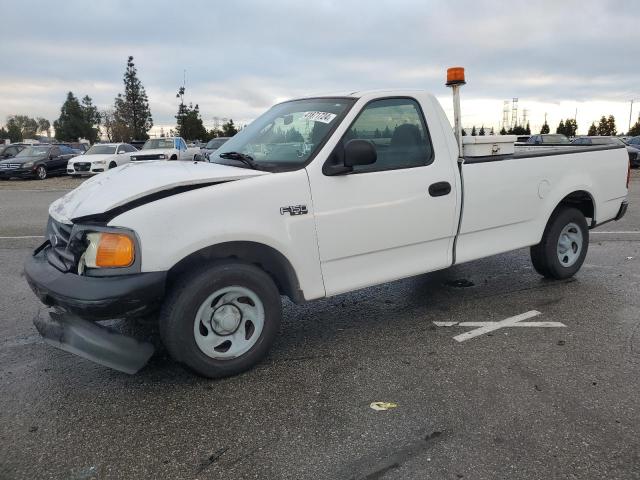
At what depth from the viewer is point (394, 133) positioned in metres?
4.19

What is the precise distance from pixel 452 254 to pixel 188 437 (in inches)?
101

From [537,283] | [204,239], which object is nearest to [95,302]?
[204,239]

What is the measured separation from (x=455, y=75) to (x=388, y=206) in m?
1.56

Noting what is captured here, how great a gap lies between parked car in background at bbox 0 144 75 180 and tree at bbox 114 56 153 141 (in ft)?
200

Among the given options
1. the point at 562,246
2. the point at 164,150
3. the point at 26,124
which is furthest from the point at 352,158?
the point at 26,124

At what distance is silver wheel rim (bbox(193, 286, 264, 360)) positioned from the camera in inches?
132

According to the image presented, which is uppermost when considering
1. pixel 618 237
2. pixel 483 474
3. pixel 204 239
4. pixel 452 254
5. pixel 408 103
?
pixel 408 103

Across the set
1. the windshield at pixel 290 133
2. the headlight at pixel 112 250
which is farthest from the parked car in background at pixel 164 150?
the headlight at pixel 112 250

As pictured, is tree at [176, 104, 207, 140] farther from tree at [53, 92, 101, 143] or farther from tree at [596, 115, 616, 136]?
tree at [596, 115, 616, 136]

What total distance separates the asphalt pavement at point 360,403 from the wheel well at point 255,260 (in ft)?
1.84

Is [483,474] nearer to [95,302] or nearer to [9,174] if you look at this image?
[95,302]

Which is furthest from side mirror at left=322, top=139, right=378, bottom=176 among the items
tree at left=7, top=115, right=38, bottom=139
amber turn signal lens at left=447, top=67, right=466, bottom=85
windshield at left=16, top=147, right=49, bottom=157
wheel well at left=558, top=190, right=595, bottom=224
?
tree at left=7, top=115, right=38, bottom=139

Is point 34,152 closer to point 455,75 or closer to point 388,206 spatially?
point 455,75

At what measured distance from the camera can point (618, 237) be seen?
26.8 feet
